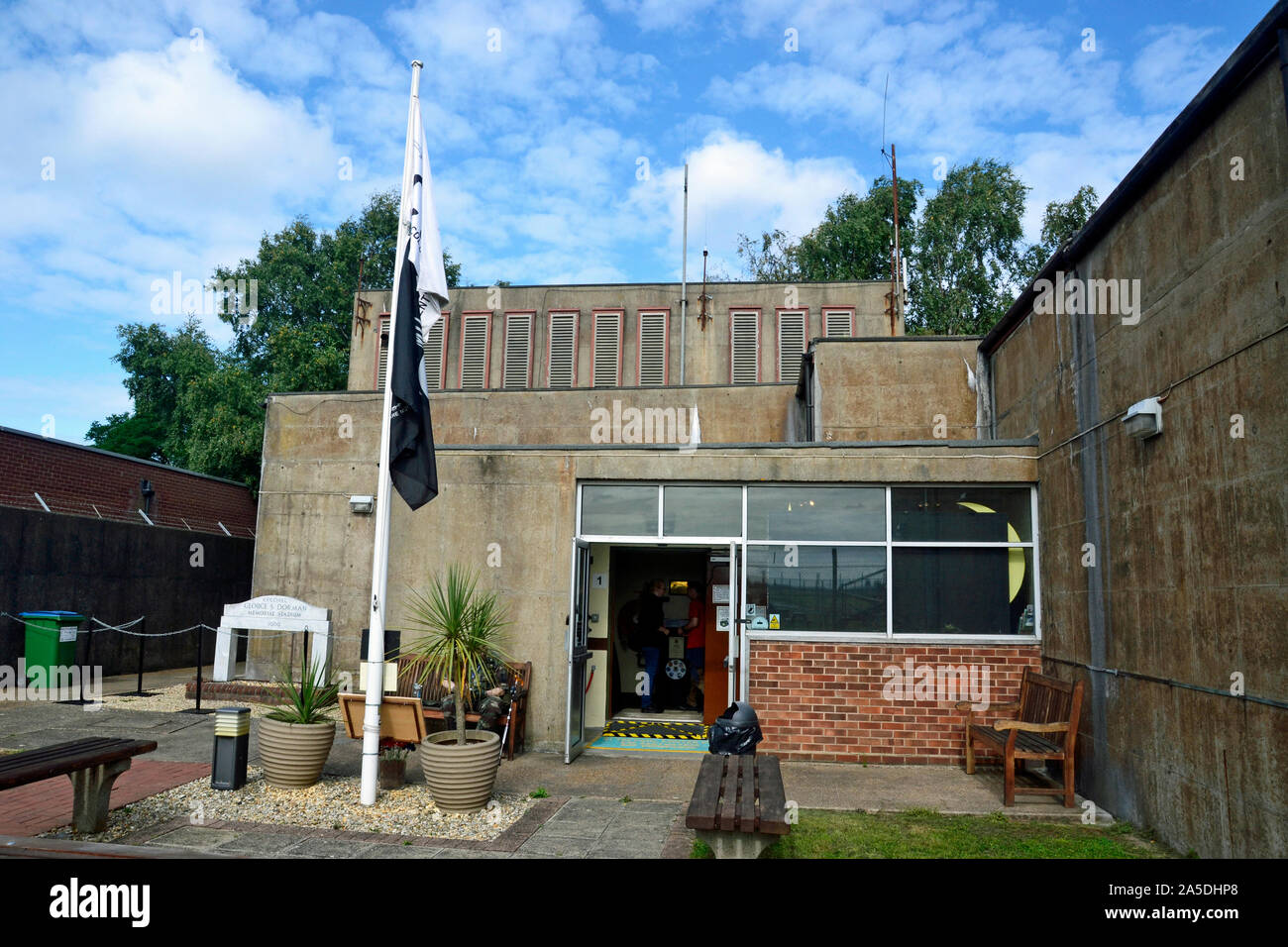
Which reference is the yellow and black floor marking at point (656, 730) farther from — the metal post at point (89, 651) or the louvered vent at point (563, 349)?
the metal post at point (89, 651)

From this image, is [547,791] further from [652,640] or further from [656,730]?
[652,640]

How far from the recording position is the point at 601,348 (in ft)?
54.8

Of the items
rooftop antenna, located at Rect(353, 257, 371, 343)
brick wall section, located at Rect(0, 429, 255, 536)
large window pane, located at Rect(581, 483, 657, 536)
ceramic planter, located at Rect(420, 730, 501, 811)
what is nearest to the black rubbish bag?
ceramic planter, located at Rect(420, 730, 501, 811)

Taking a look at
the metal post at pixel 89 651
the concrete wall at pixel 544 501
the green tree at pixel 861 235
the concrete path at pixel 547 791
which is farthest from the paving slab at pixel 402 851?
the green tree at pixel 861 235

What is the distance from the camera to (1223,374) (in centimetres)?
547

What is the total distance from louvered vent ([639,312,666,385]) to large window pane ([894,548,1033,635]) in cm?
807

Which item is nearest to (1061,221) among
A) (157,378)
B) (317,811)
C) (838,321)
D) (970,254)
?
(970,254)

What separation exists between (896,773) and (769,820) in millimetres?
4512

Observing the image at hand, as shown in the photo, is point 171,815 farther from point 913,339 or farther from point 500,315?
point 500,315

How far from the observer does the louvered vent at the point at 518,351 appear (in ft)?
54.8

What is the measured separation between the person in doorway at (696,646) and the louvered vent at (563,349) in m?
5.36

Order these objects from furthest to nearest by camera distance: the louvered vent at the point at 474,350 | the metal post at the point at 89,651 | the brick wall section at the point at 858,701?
the louvered vent at the point at 474,350
the metal post at the point at 89,651
the brick wall section at the point at 858,701

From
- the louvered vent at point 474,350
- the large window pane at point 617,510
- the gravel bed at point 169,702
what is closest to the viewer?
the large window pane at point 617,510

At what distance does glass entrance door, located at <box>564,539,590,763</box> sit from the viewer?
358 inches
